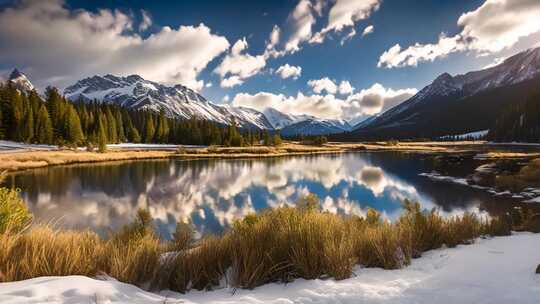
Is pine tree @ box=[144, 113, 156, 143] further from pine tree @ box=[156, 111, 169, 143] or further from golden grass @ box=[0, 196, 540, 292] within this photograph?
golden grass @ box=[0, 196, 540, 292]

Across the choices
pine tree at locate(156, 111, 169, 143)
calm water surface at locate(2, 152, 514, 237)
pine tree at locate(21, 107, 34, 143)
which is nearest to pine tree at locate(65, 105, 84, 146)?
pine tree at locate(21, 107, 34, 143)

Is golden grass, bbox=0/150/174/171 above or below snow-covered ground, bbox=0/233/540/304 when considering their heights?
below

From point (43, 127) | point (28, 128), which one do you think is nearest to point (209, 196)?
point (28, 128)

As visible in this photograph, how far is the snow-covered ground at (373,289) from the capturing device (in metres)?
3.09

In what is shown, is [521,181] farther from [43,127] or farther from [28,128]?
[43,127]

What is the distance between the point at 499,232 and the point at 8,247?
1037 centimetres

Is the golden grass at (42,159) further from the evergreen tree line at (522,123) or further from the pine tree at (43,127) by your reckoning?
the evergreen tree line at (522,123)

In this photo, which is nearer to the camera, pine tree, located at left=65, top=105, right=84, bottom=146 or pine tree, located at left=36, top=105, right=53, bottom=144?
pine tree, located at left=36, top=105, right=53, bottom=144

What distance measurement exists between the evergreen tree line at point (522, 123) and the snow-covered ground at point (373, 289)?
12972 centimetres

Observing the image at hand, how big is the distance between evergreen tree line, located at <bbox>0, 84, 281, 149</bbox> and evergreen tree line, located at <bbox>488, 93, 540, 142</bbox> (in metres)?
90.9

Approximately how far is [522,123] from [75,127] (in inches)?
5697

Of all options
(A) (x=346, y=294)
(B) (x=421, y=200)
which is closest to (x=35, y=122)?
(B) (x=421, y=200)

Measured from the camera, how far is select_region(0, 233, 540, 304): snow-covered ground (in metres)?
3.09

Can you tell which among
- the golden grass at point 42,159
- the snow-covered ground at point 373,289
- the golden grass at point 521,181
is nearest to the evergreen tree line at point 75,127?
the golden grass at point 42,159
